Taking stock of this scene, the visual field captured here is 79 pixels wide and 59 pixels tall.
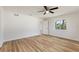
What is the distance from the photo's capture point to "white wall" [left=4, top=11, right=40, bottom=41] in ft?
12.1

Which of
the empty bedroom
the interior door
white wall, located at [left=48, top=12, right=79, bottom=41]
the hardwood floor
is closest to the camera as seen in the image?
the hardwood floor

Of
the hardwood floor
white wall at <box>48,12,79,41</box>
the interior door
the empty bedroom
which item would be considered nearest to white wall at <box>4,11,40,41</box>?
the empty bedroom

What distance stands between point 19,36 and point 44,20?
120 inches

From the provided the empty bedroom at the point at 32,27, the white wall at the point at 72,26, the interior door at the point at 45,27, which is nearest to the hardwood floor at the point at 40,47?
the empty bedroom at the point at 32,27

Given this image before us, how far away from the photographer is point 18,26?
174 inches

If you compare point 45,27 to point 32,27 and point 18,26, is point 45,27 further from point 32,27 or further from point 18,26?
point 18,26

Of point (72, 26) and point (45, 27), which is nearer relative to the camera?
point (72, 26)

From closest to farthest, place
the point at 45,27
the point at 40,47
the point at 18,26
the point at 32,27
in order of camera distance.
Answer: the point at 40,47 < the point at 18,26 < the point at 32,27 < the point at 45,27

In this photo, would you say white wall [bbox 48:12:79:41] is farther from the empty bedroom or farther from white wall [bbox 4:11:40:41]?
white wall [bbox 4:11:40:41]

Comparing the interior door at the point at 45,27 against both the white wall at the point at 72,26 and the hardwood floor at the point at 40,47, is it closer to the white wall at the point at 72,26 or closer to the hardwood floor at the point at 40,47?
the white wall at the point at 72,26

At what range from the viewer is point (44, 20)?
6.77m

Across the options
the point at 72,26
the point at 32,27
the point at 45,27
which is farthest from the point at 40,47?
the point at 45,27
